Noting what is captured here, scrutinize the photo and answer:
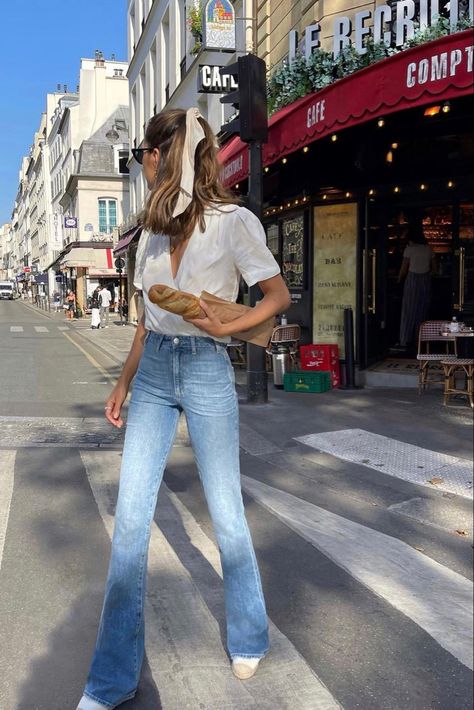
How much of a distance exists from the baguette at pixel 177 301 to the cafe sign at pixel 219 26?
10.0 meters

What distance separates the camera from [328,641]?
8.96ft

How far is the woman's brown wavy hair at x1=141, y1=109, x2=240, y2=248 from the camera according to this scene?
2164 mm

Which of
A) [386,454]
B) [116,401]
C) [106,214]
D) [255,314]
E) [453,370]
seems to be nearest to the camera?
[255,314]

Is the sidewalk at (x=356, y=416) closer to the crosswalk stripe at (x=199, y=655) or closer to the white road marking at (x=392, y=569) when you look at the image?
the white road marking at (x=392, y=569)

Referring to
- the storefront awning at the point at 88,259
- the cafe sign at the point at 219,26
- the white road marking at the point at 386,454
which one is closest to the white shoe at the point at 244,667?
the white road marking at the point at 386,454

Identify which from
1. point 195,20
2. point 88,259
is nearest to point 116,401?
point 195,20

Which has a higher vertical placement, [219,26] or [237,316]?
[219,26]

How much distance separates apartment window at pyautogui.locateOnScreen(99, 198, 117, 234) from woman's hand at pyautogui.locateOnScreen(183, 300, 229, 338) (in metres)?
48.5

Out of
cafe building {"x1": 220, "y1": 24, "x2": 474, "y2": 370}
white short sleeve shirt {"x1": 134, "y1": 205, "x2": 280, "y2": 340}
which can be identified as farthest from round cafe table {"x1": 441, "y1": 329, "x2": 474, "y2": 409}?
white short sleeve shirt {"x1": 134, "y1": 205, "x2": 280, "y2": 340}

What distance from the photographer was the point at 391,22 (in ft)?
27.6

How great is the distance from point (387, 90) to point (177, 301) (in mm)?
5273

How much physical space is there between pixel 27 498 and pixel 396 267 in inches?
309

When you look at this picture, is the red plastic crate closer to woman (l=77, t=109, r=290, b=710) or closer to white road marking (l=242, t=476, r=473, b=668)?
white road marking (l=242, t=476, r=473, b=668)

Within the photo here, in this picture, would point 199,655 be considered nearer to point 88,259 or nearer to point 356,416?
point 356,416
